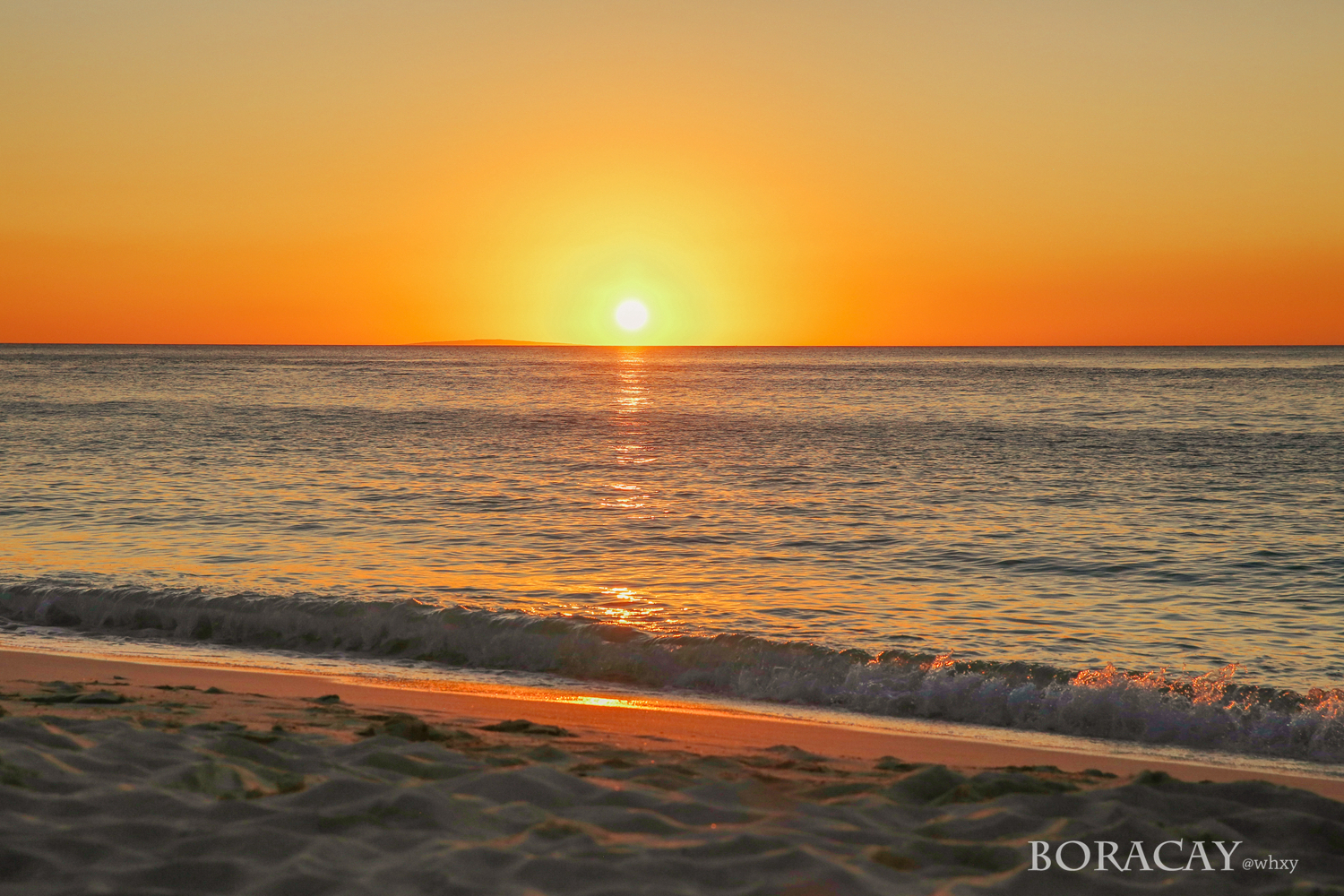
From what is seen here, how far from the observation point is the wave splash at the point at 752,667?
8.67 metres

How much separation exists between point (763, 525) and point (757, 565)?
13.0 feet

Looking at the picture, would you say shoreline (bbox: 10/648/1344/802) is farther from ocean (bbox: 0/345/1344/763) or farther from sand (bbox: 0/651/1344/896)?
ocean (bbox: 0/345/1344/763)

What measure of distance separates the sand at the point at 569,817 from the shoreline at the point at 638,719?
213mm

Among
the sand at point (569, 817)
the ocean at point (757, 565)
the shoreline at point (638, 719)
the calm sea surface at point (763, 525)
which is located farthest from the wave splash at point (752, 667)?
the sand at point (569, 817)

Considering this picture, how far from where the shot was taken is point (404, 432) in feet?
136

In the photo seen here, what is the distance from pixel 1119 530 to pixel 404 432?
3101cm

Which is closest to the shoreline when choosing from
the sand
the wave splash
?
the sand

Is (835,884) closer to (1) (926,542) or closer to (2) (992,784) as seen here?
(2) (992,784)

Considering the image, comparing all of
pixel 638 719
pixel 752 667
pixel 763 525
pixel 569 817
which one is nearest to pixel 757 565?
pixel 763 525

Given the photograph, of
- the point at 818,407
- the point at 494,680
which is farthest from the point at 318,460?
the point at 818,407

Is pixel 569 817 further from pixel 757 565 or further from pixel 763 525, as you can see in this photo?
pixel 763 525

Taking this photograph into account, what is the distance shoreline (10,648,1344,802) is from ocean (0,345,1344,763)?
0.96 meters

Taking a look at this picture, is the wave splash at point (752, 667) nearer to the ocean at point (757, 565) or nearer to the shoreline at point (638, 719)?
the ocean at point (757, 565)

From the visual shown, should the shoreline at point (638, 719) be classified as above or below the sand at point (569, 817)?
below
